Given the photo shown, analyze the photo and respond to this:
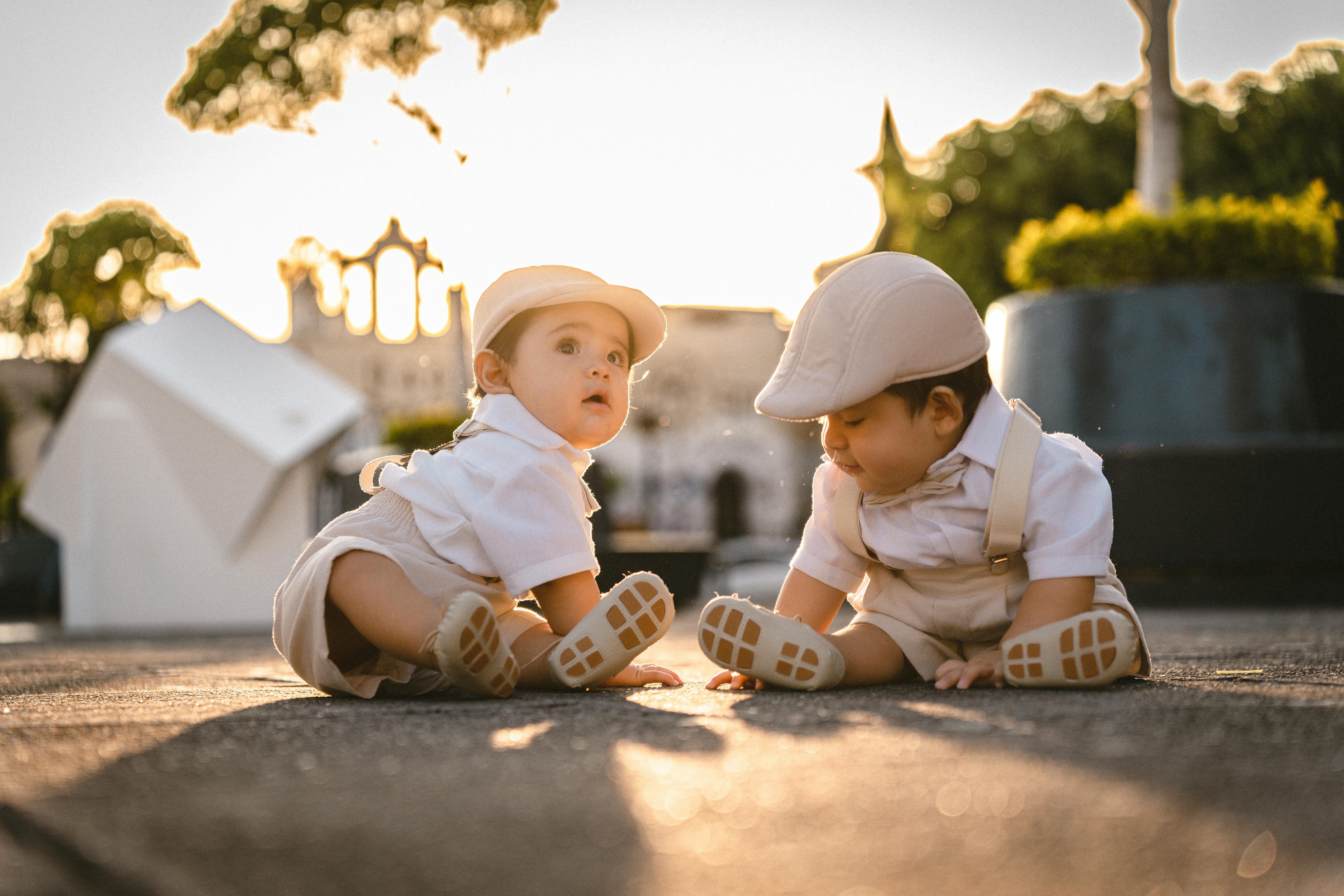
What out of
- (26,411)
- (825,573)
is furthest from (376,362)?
(825,573)

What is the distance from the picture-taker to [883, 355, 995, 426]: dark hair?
1.55 metres

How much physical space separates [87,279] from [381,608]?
23141 mm

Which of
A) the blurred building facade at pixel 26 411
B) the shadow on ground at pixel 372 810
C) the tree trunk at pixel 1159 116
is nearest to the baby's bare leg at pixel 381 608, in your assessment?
the shadow on ground at pixel 372 810

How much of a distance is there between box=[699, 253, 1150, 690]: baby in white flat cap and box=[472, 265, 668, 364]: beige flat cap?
0.26 m

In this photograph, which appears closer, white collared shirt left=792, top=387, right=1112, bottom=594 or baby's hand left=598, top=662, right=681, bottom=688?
white collared shirt left=792, top=387, right=1112, bottom=594

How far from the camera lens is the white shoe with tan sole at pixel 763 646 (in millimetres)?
1431

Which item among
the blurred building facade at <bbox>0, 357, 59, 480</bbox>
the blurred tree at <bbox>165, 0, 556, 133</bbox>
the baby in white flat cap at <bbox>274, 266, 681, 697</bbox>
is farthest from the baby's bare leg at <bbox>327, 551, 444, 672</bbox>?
the blurred building facade at <bbox>0, 357, 59, 480</bbox>

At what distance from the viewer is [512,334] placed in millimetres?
1770

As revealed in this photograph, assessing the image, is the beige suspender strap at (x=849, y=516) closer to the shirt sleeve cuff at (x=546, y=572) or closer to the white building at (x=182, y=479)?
the shirt sleeve cuff at (x=546, y=572)

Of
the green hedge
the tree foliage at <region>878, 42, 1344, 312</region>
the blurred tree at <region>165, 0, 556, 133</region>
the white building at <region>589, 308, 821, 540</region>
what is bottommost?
the white building at <region>589, 308, 821, 540</region>

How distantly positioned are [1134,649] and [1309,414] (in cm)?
356

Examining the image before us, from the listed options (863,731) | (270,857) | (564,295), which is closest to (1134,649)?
(863,731)

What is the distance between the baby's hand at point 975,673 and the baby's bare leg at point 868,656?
0.08 m

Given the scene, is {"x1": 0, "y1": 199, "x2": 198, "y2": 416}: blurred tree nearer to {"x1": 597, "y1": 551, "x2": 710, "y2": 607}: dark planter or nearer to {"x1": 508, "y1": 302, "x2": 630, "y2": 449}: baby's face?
{"x1": 597, "y1": 551, "x2": 710, "y2": 607}: dark planter
